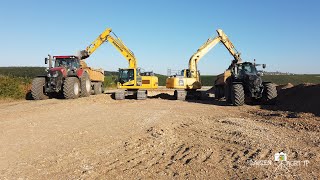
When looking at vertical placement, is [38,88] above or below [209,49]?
below

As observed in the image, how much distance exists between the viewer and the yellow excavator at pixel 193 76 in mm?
22562

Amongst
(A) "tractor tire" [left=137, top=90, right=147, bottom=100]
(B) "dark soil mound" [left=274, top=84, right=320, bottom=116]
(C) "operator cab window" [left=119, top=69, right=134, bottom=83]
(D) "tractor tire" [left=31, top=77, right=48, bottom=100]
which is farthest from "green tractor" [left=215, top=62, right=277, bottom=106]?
(D) "tractor tire" [left=31, top=77, right=48, bottom=100]

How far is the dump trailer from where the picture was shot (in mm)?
19766

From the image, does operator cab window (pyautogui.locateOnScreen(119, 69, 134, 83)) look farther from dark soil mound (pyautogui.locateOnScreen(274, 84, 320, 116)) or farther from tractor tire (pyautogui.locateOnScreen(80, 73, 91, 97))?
dark soil mound (pyautogui.locateOnScreen(274, 84, 320, 116))

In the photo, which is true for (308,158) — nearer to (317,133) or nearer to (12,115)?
(317,133)

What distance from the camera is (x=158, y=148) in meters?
7.60

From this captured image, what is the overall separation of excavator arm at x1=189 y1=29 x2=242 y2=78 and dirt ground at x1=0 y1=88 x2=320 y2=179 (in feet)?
Result: 40.7

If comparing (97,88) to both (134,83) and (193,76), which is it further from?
(193,76)

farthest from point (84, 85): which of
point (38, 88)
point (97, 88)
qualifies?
point (97, 88)

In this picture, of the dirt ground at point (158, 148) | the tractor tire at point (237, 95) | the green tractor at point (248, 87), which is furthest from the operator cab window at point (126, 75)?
the dirt ground at point (158, 148)

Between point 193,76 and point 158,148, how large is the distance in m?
16.9

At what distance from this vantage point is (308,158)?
6.26m

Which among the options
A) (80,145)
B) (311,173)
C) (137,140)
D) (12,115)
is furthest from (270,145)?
(12,115)

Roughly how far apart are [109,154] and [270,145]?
12.4 feet
